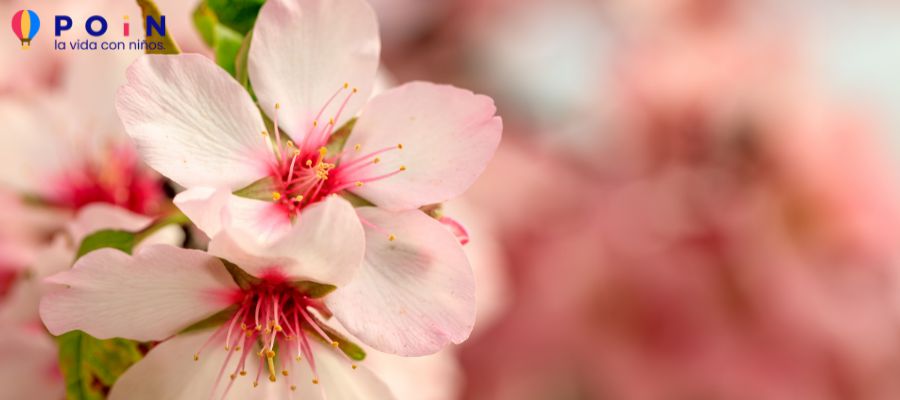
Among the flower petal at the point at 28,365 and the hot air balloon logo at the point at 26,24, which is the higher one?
the hot air balloon logo at the point at 26,24

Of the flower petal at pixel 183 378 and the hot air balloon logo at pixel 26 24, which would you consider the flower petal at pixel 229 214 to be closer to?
the flower petal at pixel 183 378

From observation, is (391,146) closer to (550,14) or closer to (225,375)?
(225,375)

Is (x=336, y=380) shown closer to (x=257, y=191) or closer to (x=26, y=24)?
(x=257, y=191)

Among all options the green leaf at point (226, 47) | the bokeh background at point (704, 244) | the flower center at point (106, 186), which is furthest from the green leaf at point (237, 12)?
the bokeh background at point (704, 244)

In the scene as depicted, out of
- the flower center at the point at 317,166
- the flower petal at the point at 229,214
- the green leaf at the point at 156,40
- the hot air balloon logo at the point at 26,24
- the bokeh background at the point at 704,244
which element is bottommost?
the bokeh background at the point at 704,244

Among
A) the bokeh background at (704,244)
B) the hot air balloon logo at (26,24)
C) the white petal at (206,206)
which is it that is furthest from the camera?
the bokeh background at (704,244)

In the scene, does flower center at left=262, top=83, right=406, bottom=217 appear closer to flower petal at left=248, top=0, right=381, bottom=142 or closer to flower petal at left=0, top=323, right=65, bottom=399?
flower petal at left=248, top=0, right=381, bottom=142

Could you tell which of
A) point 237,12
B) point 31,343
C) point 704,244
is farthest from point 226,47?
point 704,244
